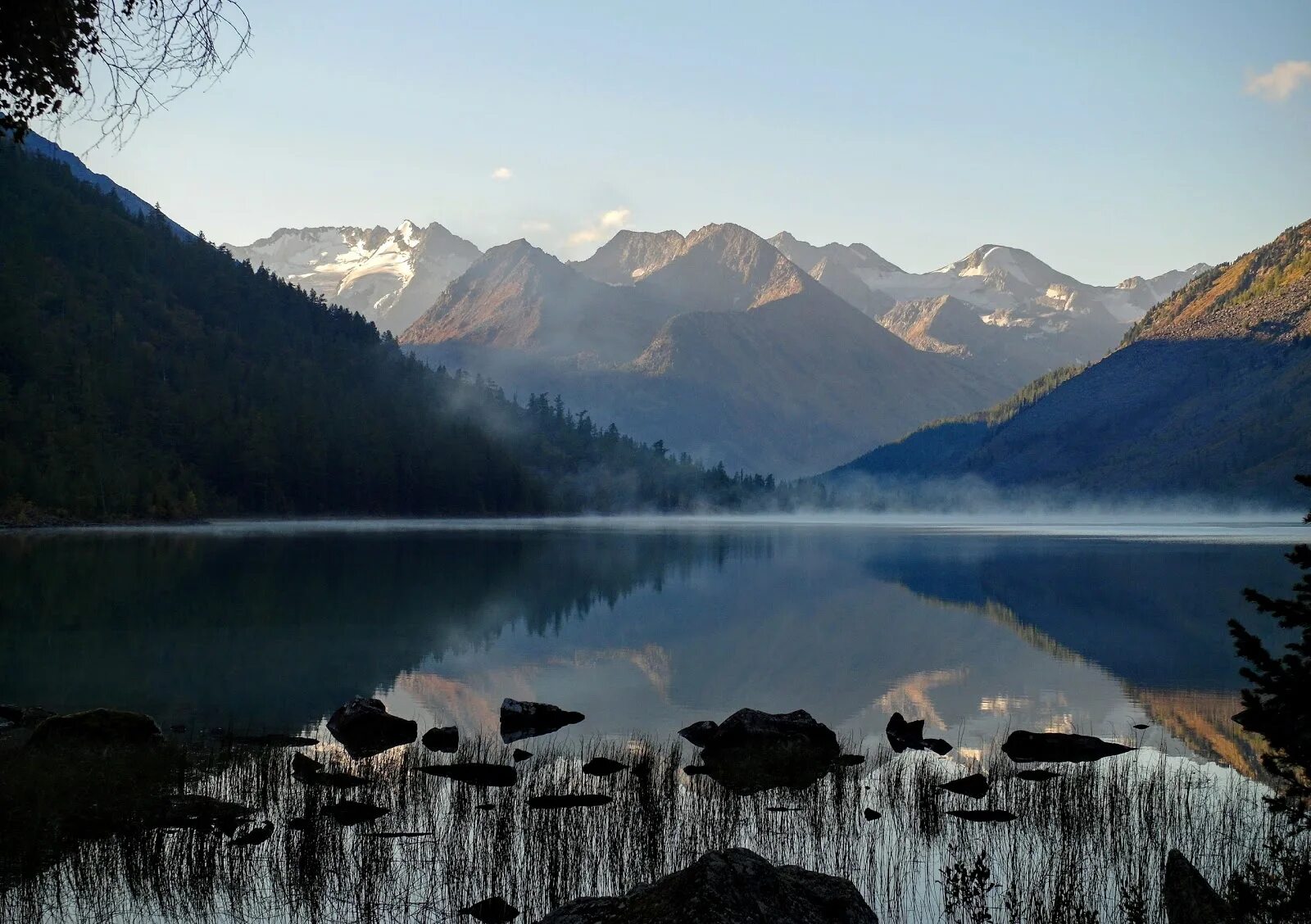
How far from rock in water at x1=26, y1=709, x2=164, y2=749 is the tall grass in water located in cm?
174

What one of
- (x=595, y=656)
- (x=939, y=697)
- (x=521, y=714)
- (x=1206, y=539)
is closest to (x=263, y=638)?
(x=595, y=656)

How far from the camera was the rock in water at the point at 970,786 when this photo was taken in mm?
21766

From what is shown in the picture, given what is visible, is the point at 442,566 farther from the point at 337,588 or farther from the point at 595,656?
the point at 595,656

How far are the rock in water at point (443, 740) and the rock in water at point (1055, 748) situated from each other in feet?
45.0

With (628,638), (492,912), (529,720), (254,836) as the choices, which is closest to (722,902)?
(492,912)

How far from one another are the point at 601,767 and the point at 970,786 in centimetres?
789

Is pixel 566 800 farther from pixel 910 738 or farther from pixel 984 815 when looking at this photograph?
pixel 910 738

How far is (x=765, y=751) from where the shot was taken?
83.7ft

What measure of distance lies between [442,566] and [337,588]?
2182cm

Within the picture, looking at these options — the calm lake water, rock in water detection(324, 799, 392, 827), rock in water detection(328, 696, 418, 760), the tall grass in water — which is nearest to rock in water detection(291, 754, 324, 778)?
the tall grass in water

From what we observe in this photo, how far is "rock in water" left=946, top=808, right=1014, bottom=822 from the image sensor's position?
1975cm

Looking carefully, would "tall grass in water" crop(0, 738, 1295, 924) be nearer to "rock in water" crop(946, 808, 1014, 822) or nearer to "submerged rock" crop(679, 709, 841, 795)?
"rock in water" crop(946, 808, 1014, 822)

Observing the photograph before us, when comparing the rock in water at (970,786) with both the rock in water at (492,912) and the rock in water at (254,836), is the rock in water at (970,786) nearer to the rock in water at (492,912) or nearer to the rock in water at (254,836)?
the rock in water at (492,912)

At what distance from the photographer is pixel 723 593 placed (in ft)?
248
